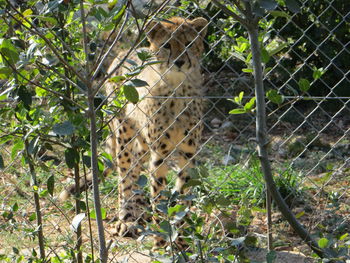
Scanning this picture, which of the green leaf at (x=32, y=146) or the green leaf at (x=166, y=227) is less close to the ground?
the green leaf at (x=32, y=146)

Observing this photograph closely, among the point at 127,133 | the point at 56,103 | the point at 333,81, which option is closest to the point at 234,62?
the point at 333,81

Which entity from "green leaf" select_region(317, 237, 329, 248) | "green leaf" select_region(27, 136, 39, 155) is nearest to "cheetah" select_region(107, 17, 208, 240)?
"green leaf" select_region(27, 136, 39, 155)

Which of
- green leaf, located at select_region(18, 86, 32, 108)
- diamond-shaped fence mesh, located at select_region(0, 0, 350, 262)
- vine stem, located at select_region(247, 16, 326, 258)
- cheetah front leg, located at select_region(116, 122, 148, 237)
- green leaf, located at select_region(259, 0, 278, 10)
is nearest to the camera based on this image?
green leaf, located at select_region(259, 0, 278, 10)

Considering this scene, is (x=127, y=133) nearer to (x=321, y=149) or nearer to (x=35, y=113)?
(x=321, y=149)

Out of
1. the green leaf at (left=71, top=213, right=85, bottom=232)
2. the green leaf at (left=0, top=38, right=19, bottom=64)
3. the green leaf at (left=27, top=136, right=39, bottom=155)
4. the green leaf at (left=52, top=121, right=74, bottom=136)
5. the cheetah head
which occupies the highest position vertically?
the cheetah head

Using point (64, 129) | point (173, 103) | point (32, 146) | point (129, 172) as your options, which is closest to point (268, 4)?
point (64, 129)

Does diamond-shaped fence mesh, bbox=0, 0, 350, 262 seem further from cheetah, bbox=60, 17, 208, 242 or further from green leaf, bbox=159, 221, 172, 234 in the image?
green leaf, bbox=159, 221, 172, 234

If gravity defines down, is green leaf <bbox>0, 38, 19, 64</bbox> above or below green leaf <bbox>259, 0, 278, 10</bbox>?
above

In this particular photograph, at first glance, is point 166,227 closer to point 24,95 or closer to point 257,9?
point 24,95

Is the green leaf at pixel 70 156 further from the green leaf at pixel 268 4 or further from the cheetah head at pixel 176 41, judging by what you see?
the cheetah head at pixel 176 41

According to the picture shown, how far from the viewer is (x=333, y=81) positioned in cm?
633

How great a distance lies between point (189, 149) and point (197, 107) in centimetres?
33

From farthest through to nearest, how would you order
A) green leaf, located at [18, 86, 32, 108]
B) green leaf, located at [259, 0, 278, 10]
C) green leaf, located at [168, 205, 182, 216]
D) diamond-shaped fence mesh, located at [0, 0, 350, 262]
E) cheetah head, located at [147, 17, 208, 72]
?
cheetah head, located at [147, 17, 208, 72] → diamond-shaped fence mesh, located at [0, 0, 350, 262] → green leaf, located at [18, 86, 32, 108] → green leaf, located at [168, 205, 182, 216] → green leaf, located at [259, 0, 278, 10]

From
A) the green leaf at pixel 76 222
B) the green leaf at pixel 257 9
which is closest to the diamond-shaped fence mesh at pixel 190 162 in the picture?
the green leaf at pixel 76 222
